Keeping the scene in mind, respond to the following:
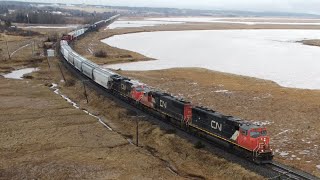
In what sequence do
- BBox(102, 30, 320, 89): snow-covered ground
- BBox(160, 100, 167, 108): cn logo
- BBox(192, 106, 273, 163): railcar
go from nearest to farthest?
BBox(192, 106, 273, 163): railcar → BBox(160, 100, 167, 108): cn logo → BBox(102, 30, 320, 89): snow-covered ground

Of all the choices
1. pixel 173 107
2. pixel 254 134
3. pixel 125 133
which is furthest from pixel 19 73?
pixel 254 134

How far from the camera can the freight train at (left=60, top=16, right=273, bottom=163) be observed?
30578 millimetres

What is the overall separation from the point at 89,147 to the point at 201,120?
10845mm

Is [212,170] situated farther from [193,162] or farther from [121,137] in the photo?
[121,137]

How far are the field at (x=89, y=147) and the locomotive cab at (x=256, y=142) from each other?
1.95 metres

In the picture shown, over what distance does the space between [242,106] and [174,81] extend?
20.9m

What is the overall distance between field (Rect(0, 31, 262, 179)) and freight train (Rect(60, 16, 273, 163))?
2.00m

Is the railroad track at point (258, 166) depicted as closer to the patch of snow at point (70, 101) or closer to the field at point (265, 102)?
the field at point (265, 102)

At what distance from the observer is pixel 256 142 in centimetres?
3023

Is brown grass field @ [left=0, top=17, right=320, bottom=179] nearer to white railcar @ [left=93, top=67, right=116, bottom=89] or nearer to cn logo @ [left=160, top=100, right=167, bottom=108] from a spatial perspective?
white railcar @ [left=93, top=67, right=116, bottom=89]

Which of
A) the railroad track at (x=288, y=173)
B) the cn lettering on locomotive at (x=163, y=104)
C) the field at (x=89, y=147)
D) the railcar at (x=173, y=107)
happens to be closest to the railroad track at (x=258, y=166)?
the railroad track at (x=288, y=173)

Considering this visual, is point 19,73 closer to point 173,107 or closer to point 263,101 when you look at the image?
point 173,107

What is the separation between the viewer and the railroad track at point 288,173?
2722 cm

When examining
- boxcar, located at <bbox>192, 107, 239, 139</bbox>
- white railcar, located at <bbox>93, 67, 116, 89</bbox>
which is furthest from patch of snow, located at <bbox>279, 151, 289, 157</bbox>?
white railcar, located at <bbox>93, 67, 116, 89</bbox>
